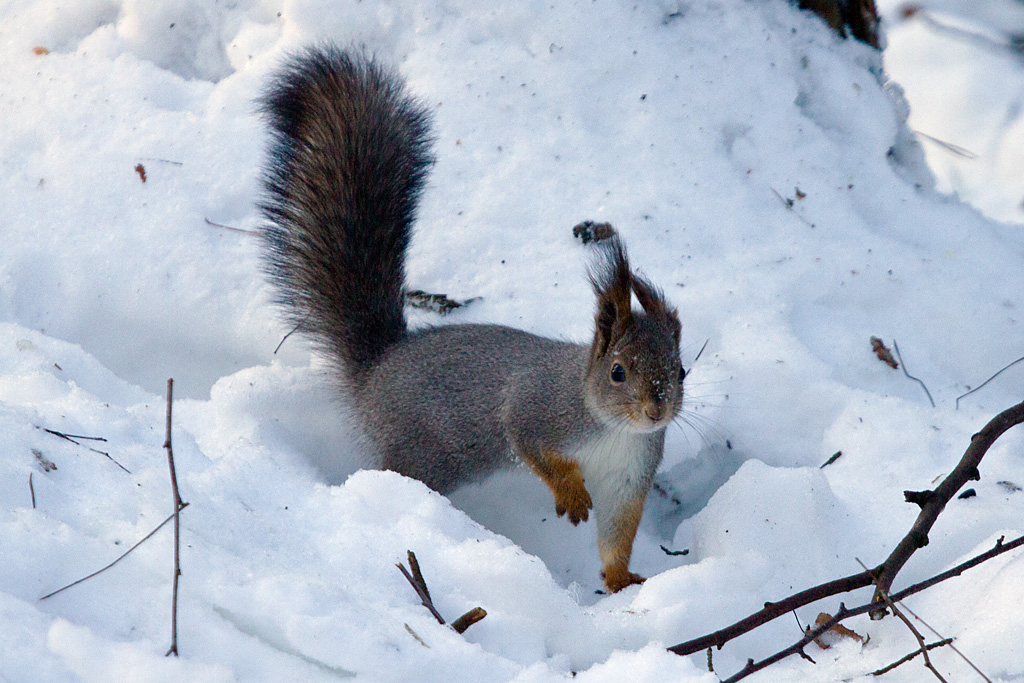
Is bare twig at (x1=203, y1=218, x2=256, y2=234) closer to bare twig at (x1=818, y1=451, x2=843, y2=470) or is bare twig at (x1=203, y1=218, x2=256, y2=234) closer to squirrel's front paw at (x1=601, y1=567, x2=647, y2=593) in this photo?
squirrel's front paw at (x1=601, y1=567, x2=647, y2=593)

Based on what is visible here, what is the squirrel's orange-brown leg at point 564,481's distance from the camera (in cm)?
210

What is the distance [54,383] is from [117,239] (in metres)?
0.70

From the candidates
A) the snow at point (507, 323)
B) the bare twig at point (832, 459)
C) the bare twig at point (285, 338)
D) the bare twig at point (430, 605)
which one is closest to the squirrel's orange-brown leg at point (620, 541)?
the snow at point (507, 323)

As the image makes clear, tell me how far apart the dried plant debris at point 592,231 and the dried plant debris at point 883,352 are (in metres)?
0.78

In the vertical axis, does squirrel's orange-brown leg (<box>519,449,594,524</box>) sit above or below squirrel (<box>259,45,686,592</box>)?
below

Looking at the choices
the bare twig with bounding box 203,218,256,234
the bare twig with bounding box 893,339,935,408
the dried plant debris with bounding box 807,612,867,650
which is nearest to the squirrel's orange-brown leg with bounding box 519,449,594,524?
the dried plant debris with bounding box 807,612,867,650

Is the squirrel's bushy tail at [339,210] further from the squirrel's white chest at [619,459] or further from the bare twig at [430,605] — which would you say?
the bare twig at [430,605]

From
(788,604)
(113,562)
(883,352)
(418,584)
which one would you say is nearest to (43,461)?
(113,562)

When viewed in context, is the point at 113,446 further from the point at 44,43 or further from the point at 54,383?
the point at 44,43

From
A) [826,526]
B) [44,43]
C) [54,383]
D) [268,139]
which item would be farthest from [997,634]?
[44,43]

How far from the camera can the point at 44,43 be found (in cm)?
290

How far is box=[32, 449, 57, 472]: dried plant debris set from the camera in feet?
4.76

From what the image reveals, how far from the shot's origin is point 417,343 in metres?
A: 2.29

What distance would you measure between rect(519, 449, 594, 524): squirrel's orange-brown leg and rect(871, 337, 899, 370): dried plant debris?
0.93 m
